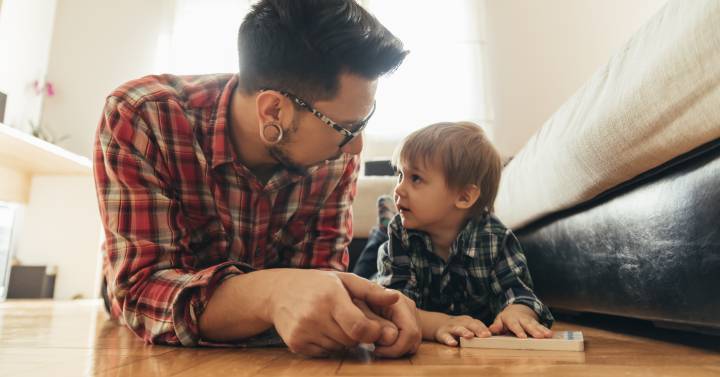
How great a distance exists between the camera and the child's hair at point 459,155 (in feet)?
3.66

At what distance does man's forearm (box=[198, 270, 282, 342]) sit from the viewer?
0.60 meters

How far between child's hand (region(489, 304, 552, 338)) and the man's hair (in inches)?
17.8

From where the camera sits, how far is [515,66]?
9.87 feet

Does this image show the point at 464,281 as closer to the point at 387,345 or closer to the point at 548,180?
the point at 548,180

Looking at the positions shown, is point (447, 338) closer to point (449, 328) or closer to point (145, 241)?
point (449, 328)

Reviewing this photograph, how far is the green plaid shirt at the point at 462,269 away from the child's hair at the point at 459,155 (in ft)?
0.26

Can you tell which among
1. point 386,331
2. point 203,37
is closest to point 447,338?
point 386,331

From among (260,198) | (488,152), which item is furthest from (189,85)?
(488,152)

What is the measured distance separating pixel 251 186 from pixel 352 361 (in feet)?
1.27

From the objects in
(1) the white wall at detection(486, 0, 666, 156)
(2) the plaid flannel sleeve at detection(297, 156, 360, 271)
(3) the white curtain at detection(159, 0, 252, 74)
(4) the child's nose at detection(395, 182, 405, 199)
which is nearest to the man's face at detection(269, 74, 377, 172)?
(2) the plaid flannel sleeve at detection(297, 156, 360, 271)

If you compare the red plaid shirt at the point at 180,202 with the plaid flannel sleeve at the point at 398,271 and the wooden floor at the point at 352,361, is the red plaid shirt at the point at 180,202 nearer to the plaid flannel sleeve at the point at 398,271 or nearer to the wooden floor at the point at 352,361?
the wooden floor at the point at 352,361

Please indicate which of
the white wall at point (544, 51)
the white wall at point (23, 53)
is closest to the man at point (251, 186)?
the white wall at point (544, 51)

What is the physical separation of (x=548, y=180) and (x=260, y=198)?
564 millimetres

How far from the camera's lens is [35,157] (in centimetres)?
234
